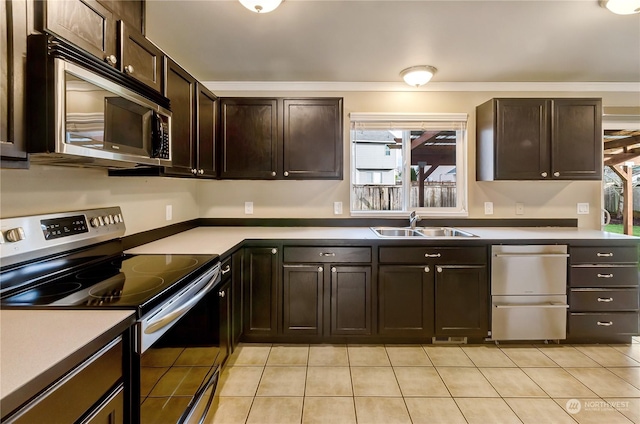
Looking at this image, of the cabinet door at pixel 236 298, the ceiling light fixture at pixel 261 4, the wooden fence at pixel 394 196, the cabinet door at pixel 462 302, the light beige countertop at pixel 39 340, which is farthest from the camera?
the wooden fence at pixel 394 196

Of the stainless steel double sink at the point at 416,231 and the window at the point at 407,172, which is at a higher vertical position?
the window at the point at 407,172

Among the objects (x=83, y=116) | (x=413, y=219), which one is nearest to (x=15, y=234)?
(x=83, y=116)

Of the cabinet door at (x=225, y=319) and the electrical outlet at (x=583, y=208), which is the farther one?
the electrical outlet at (x=583, y=208)

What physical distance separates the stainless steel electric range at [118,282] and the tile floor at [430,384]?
0.46m

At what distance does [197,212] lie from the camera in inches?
129

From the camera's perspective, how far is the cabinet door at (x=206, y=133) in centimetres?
251

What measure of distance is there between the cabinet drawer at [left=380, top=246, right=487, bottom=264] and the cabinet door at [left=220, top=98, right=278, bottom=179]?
123 centimetres

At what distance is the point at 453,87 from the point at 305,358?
9.30 feet

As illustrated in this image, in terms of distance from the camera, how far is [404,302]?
262cm

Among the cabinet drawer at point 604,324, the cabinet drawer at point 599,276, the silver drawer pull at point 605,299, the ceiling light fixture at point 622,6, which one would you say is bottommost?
the cabinet drawer at point 604,324

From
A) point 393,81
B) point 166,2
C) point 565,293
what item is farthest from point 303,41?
point 565,293

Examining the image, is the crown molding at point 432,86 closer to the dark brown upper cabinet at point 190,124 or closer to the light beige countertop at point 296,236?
the dark brown upper cabinet at point 190,124

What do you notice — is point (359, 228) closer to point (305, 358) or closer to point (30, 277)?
point (305, 358)

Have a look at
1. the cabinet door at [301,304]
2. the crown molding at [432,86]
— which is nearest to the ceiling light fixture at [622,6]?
the crown molding at [432,86]
